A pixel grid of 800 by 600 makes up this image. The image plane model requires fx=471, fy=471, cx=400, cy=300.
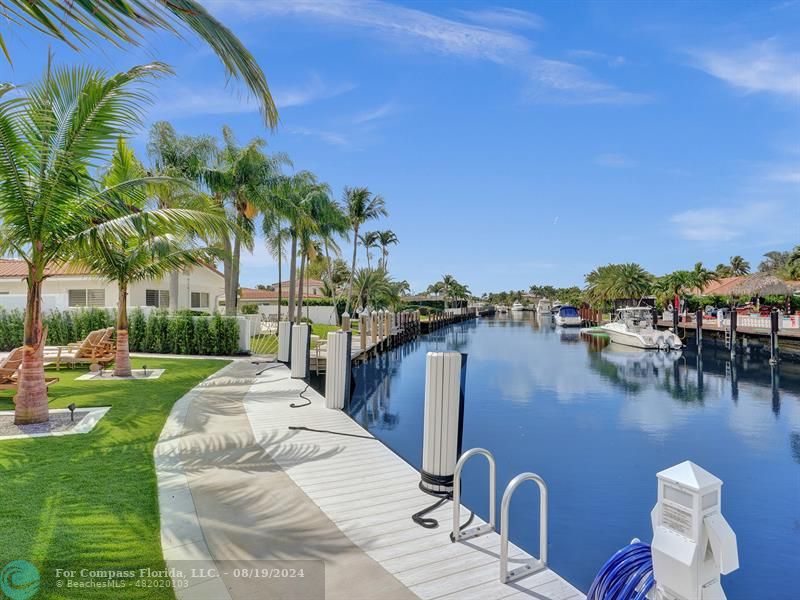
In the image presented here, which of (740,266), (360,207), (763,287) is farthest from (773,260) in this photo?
(360,207)

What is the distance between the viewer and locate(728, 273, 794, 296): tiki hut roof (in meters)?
37.1

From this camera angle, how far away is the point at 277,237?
28.9 meters

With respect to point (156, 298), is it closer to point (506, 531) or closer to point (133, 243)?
point (133, 243)

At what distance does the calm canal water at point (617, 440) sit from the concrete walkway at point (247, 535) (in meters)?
3.20

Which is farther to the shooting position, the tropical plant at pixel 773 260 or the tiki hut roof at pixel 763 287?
the tropical plant at pixel 773 260

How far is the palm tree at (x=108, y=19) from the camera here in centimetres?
271

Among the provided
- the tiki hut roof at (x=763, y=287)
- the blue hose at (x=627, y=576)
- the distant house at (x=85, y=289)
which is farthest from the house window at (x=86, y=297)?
the tiki hut roof at (x=763, y=287)

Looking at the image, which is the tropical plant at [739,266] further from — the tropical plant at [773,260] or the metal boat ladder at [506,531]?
the metal boat ladder at [506,531]

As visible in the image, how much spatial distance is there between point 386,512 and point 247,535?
123cm

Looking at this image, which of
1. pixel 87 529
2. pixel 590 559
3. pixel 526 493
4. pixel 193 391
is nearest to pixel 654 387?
pixel 526 493

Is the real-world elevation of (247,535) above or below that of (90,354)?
below

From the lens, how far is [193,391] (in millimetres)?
10258

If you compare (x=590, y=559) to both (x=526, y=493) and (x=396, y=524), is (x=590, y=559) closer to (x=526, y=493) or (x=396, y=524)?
(x=526, y=493)

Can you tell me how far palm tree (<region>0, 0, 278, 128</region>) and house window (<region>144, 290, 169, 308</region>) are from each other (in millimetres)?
25298
